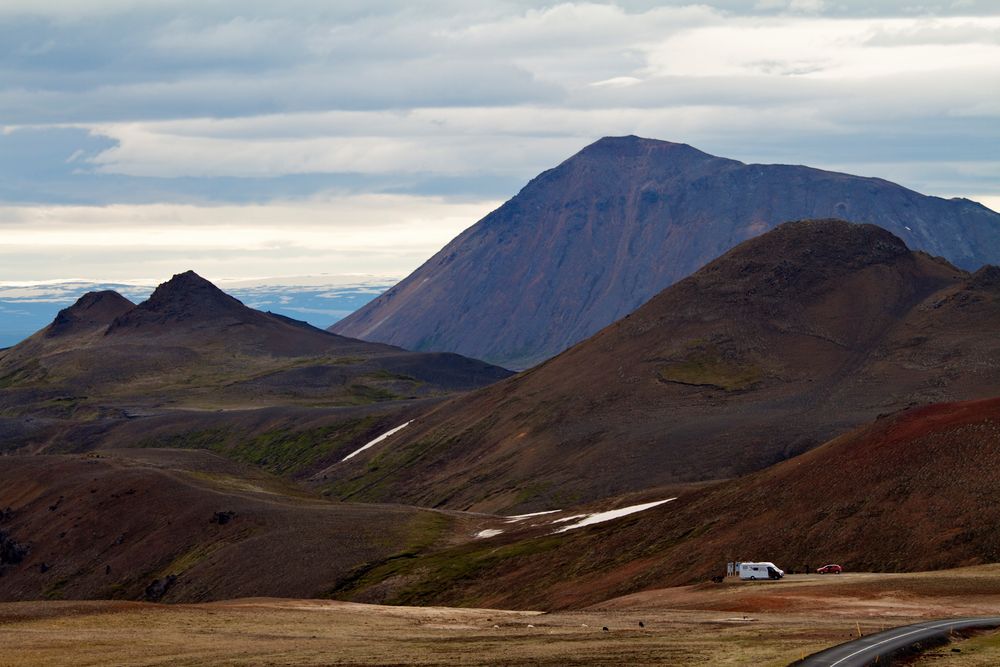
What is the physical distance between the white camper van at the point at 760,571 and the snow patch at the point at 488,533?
54.8 metres

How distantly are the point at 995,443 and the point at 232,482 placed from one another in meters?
118

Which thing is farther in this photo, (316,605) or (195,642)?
(316,605)

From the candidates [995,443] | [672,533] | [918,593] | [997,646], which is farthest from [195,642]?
[995,443]

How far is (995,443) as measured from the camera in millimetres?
111688

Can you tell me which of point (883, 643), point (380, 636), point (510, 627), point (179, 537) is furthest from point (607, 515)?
Result: point (883, 643)

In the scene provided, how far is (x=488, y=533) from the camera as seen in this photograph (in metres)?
151

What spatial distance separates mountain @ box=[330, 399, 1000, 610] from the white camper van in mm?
8910

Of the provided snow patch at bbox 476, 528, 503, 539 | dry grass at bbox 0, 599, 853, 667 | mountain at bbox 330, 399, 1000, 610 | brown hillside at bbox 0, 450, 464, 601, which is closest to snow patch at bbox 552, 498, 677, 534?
mountain at bbox 330, 399, 1000, 610

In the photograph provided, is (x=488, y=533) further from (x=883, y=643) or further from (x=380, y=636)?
(x=883, y=643)

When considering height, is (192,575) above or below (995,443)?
below

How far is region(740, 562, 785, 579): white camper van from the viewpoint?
3751 inches

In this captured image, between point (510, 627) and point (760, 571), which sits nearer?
point (510, 627)

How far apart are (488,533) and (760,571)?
59170 millimetres

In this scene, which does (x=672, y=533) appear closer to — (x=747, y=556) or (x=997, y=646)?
(x=747, y=556)
